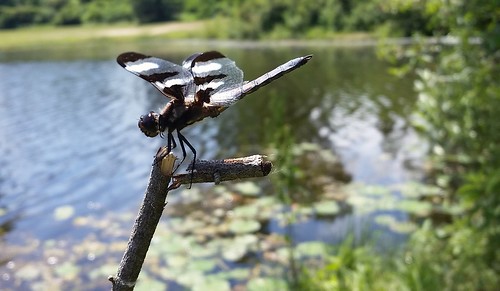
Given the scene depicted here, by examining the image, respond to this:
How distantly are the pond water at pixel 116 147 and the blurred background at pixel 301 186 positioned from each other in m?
0.04

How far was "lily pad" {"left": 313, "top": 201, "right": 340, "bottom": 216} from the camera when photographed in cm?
721

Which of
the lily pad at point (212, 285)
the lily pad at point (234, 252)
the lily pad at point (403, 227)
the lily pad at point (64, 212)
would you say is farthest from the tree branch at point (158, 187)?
the lily pad at point (64, 212)

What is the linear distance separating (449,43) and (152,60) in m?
4.96

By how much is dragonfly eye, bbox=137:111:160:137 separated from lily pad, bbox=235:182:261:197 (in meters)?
7.13

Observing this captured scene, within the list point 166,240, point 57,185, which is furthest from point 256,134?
point 166,240

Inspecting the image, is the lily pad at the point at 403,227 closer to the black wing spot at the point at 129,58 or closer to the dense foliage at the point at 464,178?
the dense foliage at the point at 464,178

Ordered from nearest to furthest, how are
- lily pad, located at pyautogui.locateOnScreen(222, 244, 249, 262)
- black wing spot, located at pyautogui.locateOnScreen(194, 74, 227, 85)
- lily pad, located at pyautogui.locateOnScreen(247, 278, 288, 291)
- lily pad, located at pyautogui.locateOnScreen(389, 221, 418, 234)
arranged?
black wing spot, located at pyautogui.locateOnScreen(194, 74, 227, 85) → lily pad, located at pyautogui.locateOnScreen(247, 278, 288, 291) → lily pad, located at pyautogui.locateOnScreen(222, 244, 249, 262) → lily pad, located at pyautogui.locateOnScreen(389, 221, 418, 234)

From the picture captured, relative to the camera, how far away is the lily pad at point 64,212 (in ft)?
23.8

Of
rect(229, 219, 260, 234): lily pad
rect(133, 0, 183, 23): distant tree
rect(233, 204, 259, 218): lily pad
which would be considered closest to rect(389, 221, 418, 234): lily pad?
rect(229, 219, 260, 234): lily pad

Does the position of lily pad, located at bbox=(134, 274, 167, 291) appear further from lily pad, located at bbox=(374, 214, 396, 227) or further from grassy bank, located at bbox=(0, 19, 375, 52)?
grassy bank, located at bbox=(0, 19, 375, 52)

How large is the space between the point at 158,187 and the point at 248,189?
7386 mm

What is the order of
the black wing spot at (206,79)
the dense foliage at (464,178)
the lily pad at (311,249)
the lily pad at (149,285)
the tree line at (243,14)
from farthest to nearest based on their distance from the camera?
the tree line at (243,14) < the lily pad at (311,249) < the lily pad at (149,285) < the dense foliage at (464,178) < the black wing spot at (206,79)

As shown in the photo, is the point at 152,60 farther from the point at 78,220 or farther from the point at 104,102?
the point at 104,102

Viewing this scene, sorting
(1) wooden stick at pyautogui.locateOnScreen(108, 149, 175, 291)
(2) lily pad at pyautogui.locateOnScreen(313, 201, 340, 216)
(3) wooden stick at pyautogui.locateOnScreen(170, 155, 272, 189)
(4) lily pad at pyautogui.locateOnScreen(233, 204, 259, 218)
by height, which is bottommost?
(4) lily pad at pyautogui.locateOnScreen(233, 204, 259, 218)
